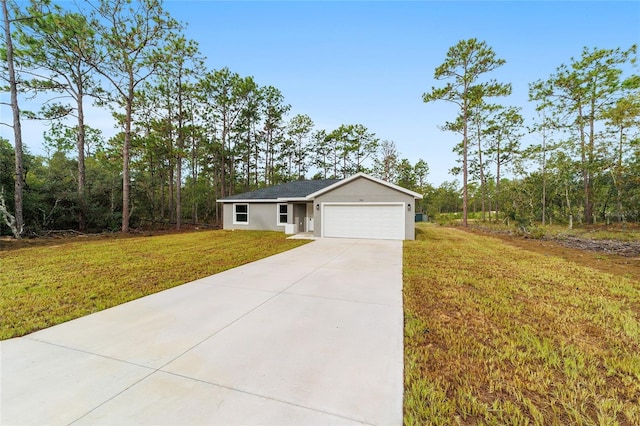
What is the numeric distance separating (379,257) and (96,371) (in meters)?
6.54

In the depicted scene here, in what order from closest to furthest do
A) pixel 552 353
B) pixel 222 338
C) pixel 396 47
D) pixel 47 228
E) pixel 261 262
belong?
pixel 552 353, pixel 222 338, pixel 261 262, pixel 396 47, pixel 47 228

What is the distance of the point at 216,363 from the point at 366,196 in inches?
401

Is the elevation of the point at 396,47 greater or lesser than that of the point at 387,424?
greater

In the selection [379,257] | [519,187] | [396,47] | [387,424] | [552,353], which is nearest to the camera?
[387,424]

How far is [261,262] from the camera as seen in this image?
679 cm

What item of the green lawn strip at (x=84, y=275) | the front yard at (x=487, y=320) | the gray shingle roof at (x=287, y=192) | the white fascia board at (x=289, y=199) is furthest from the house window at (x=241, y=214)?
the front yard at (x=487, y=320)

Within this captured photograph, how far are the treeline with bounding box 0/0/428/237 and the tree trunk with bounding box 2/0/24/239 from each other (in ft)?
0.14

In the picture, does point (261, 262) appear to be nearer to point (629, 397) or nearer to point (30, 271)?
point (30, 271)

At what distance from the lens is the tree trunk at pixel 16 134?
10.3 meters

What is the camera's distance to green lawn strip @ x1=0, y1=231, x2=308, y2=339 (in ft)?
11.5

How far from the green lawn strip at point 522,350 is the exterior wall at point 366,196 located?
6217 millimetres

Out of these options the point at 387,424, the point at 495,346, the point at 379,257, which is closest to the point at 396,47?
the point at 379,257

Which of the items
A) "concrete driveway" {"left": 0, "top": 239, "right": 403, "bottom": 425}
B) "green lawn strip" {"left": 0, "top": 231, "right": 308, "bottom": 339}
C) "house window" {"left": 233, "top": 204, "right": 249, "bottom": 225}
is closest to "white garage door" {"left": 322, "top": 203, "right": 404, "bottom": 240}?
"green lawn strip" {"left": 0, "top": 231, "right": 308, "bottom": 339}

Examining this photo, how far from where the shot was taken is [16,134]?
10.7 meters
